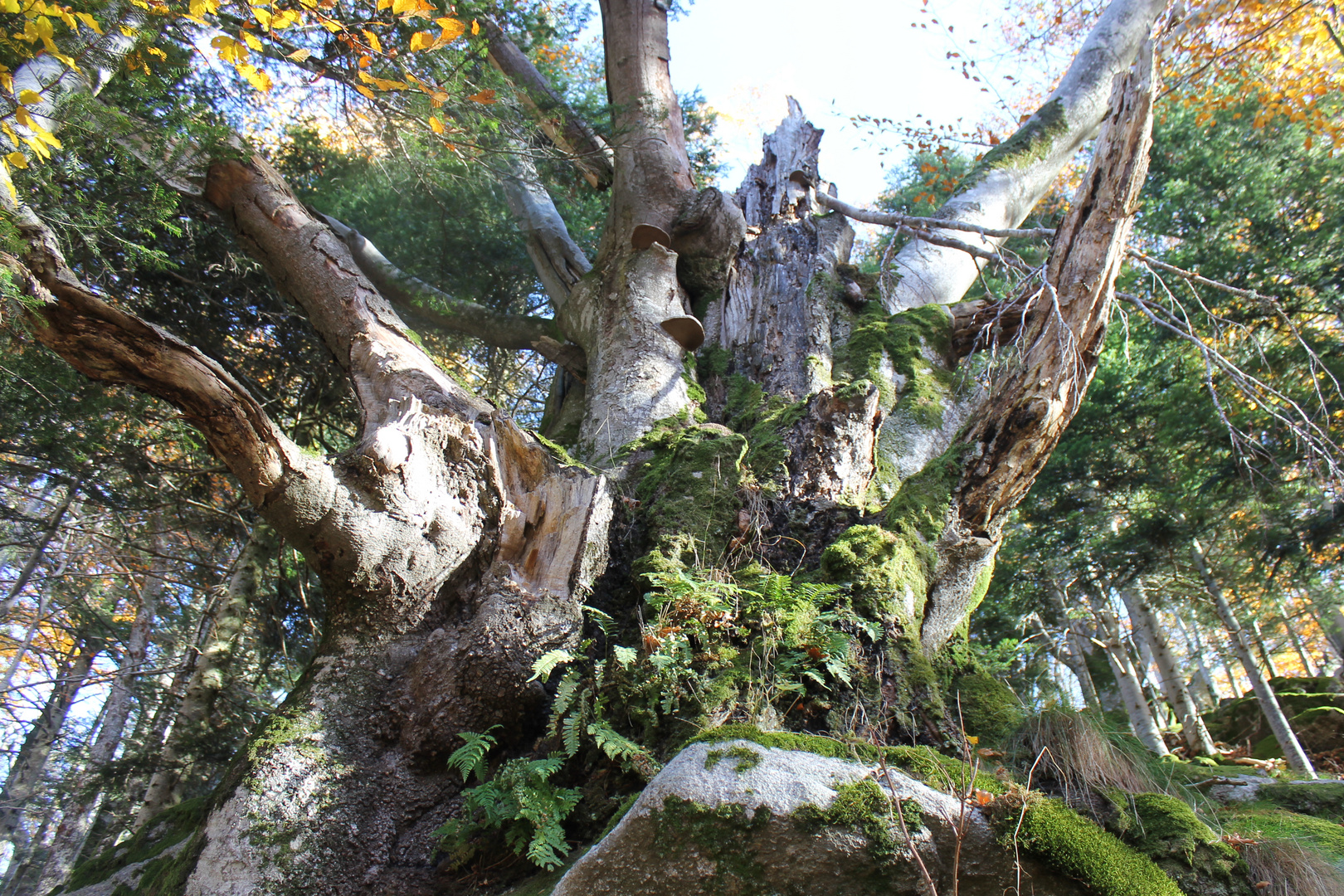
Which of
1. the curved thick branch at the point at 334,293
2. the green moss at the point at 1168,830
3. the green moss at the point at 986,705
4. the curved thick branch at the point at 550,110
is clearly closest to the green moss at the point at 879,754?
the green moss at the point at 1168,830

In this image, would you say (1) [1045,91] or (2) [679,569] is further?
(1) [1045,91]

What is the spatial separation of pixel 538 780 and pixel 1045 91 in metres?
13.8

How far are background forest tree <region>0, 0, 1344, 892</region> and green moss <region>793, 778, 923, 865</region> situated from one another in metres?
0.65

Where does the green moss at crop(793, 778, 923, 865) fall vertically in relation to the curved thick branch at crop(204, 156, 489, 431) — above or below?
below

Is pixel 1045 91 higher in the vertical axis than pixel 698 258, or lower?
higher

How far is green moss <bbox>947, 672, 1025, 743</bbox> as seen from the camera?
8.85 ft

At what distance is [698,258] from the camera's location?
5.50 meters

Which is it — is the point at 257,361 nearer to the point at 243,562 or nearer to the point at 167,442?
the point at 167,442

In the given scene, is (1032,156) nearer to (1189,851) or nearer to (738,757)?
(1189,851)

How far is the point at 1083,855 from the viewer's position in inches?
69.4

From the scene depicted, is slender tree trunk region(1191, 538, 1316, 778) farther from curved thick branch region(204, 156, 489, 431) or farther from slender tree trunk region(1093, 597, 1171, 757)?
curved thick branch region(204, 156, 489, 431)

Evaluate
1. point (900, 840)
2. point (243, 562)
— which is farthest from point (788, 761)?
point (243, 562)

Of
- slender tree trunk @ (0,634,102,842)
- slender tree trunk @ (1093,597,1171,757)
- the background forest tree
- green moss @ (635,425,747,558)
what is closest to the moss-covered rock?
the background forest tree

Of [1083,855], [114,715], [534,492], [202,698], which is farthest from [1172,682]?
[114,715]
